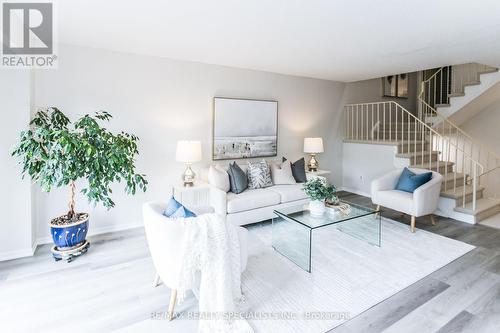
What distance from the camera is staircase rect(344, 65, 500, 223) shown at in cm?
439

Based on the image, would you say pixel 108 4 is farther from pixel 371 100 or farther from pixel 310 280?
pixel 371 100

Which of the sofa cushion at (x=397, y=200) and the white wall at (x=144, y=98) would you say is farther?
the sofa cushion at (x=397, y=200)

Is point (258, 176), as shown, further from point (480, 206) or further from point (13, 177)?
point (480, 206)

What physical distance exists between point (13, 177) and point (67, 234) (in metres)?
0.85

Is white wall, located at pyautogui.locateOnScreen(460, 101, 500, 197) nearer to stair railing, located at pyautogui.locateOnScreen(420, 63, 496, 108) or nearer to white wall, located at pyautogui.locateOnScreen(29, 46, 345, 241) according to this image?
stair railing, located at pyautogui.locateOnScreen(420, 63, 496, 108)

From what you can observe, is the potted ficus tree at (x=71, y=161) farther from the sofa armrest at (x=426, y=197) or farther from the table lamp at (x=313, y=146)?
the sofa armrest at (x=426, y=197)

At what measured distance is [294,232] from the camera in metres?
3.52

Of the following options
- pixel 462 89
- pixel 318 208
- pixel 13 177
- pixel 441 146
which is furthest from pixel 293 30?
pixel 441 146

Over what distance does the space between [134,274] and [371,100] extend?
6.22m

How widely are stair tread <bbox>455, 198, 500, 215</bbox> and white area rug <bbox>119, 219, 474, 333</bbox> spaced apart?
41.3 inches

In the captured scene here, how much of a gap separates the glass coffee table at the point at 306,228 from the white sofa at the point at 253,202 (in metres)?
0.31

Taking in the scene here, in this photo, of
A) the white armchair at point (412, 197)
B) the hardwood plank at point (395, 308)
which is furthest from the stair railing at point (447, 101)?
Answer: the hardwood plank at point (395, 308)

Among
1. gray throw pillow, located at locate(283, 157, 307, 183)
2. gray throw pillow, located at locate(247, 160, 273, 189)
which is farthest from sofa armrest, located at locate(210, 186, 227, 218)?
gray throw pillow, located at locate(283, 157, 307, 183)

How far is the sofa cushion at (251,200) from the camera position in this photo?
3.69m
